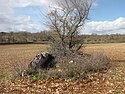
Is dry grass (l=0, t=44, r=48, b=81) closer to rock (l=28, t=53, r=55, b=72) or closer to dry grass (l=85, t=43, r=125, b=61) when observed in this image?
rock (l=28, t=53, r=55, b=72)

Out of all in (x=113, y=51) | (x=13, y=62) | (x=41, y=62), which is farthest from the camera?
(x=113, y=51)

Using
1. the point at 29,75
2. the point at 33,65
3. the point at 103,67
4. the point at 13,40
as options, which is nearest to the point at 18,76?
the point at 29,75

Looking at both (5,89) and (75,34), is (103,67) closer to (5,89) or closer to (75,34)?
(5,89)

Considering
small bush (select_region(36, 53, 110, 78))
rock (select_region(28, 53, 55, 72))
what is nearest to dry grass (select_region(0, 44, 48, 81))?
rock (select_region(28, 53, 55, 72))

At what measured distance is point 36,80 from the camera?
559 inches

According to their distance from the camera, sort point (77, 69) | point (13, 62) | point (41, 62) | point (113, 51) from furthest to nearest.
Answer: point (113, 51) < point (13, 62) < point (41, 62) < point (77, 69)

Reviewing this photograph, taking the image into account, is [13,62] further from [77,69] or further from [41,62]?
[77,69]

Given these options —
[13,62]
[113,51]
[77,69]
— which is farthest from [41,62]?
[113,51]

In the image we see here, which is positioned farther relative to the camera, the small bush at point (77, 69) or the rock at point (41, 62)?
the rock at point (41, 62)

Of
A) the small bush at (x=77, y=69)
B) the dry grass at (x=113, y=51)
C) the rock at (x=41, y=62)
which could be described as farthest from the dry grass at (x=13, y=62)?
the dry grass at (x=113, y=51)

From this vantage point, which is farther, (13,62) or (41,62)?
(13,62)

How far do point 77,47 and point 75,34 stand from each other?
4.10 ft

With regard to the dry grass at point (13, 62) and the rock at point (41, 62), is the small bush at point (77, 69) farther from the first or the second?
the dry grass at point (13, 62)

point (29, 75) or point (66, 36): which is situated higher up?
point (66, 36)
